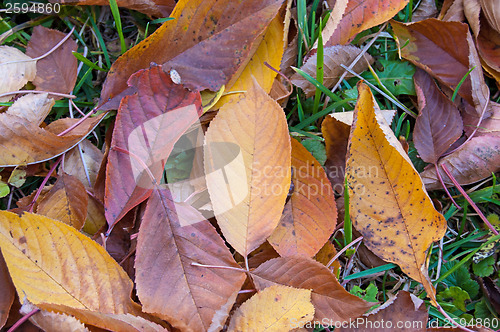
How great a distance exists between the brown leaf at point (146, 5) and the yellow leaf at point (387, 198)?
66 cm

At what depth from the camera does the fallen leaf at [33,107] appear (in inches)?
44.4

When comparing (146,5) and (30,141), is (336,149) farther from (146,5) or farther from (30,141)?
(30,141)

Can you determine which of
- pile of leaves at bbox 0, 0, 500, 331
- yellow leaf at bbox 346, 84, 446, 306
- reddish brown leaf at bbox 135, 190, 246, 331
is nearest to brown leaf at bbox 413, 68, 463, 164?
pile of leaves at bbox 0, 0, 500, 331

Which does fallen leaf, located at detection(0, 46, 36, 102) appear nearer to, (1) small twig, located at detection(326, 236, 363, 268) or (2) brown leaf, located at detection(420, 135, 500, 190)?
(1) small twig, located at detection(326, 236, 363, 268)

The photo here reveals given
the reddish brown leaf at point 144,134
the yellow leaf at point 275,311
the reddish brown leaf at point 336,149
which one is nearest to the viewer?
the yellow leaf at point 275,311

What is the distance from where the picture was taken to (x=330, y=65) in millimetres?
1218

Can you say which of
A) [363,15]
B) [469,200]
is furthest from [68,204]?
[469,200]

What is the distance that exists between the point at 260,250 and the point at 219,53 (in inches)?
21.9

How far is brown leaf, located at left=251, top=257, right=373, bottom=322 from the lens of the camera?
958 mm

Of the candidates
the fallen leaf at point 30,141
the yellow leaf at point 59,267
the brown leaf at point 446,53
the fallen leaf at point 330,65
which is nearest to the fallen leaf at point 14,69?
the fallen leaf at point 30,141

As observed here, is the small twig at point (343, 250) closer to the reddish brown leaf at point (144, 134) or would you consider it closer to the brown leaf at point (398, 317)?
the brown leaf at point (398, 317)

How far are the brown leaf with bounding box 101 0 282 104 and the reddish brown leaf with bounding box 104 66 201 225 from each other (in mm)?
82

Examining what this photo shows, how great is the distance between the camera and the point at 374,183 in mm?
1023

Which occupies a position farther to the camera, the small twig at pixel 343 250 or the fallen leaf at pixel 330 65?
the fallen leaf at pixel 330 65
